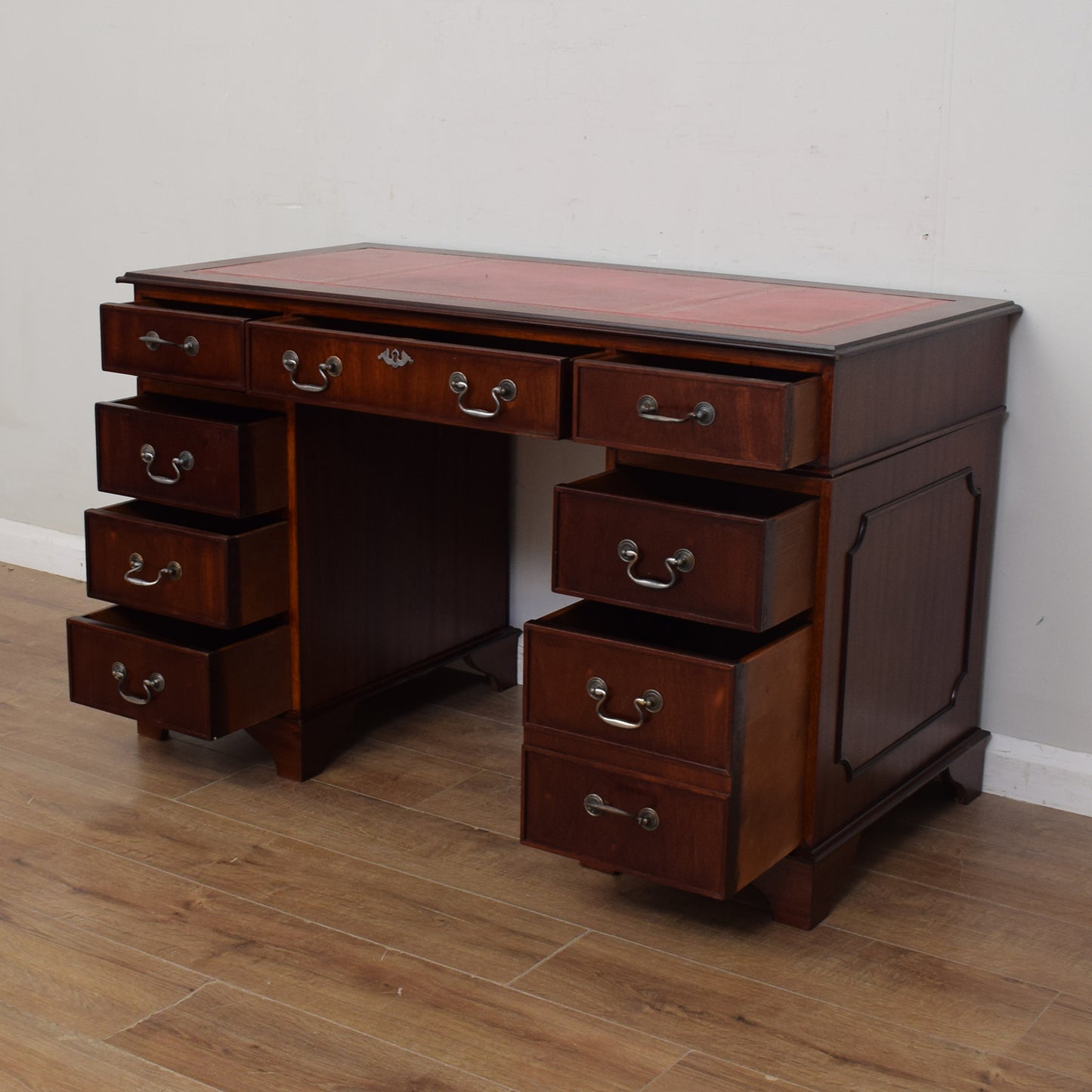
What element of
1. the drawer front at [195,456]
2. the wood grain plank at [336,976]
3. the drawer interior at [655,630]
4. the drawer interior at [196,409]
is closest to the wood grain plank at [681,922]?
the wood grain plank at [336,976]

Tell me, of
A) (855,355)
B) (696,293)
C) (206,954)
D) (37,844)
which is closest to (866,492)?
A: (855,355)

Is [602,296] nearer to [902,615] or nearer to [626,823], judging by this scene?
[902,615]

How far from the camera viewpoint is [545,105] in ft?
8.59

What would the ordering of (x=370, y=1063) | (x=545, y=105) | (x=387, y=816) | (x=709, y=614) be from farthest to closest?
(x=545, y=105) → (x=387, y=816) → (x=709, y=614) → (x=370, y=1063)

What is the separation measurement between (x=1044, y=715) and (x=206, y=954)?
1.28 meters

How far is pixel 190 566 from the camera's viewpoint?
228 centimetres

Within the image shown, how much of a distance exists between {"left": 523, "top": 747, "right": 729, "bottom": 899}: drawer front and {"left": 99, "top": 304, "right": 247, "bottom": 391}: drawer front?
0.73 metres

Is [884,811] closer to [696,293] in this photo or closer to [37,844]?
[696,293]

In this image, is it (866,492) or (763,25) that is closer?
(866,492)

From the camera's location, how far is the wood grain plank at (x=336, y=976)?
1714mm

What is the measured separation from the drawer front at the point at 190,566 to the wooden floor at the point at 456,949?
293 mm

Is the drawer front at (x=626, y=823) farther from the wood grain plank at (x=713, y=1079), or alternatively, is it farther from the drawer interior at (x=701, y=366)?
the drawer interior at (x=701, y=366)

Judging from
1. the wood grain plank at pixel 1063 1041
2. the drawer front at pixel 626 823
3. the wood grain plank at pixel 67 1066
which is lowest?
the wood grain plank at pixel 67 1066

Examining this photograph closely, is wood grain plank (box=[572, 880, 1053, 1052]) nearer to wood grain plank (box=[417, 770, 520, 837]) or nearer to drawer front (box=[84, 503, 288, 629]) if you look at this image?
wood grain plank (box=[417, 770, 520, 837])
